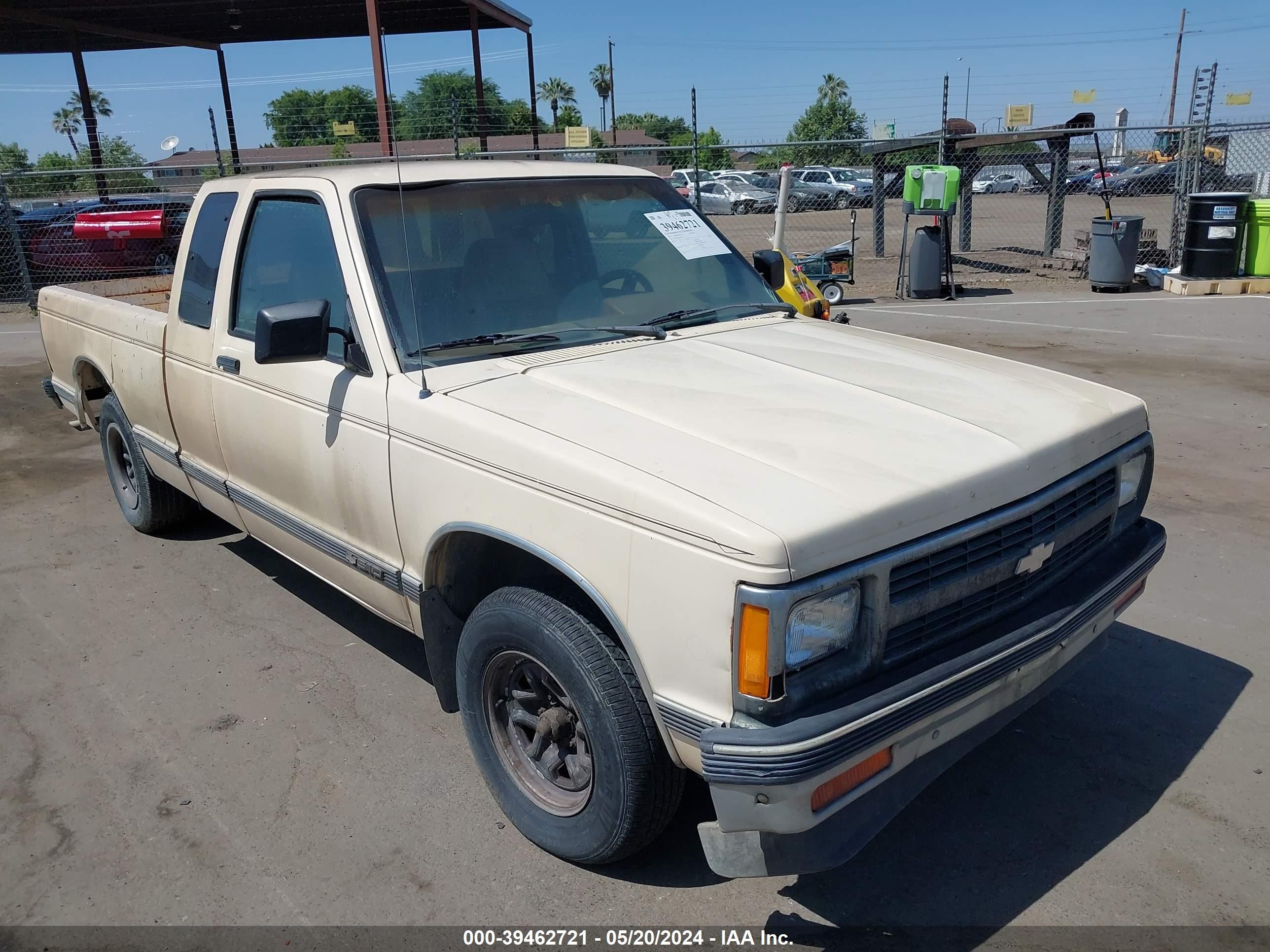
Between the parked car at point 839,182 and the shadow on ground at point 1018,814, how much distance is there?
30.6m

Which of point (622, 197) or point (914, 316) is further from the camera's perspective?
point (914, 316)

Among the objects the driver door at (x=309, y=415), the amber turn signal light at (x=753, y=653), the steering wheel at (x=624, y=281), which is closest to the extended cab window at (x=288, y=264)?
the driver door at (x=309, y=415)

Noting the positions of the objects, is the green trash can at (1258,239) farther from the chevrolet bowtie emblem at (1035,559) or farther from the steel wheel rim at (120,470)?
the steel wheel rim at (120,470)

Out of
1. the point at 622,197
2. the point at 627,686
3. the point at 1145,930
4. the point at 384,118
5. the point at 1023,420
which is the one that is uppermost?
the point at 384,118

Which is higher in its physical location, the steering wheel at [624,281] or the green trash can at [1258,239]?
the steering wheel at [624,281]

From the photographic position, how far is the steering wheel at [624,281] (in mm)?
3773

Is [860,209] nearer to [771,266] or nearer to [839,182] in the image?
[839,182]

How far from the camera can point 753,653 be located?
216cm

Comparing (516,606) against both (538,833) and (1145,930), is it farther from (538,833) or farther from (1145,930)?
(1145,930)

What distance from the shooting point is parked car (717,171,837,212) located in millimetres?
33000

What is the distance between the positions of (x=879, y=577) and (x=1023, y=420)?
891mm

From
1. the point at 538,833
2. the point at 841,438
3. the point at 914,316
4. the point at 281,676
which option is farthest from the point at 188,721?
the point at 914,316

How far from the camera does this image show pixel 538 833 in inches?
115

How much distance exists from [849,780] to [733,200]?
29.5m
